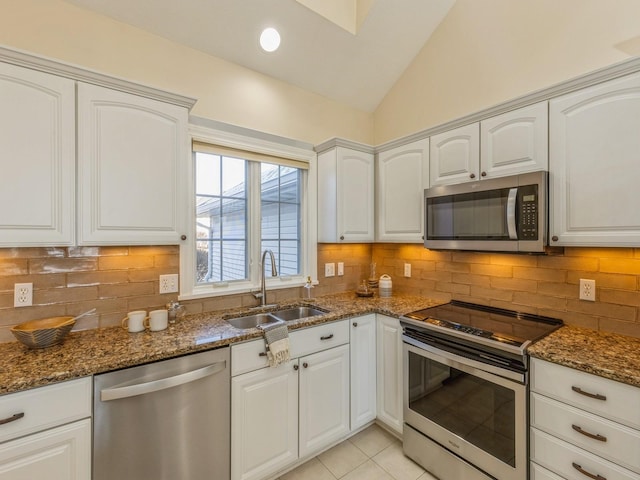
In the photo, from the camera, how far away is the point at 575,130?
156cm

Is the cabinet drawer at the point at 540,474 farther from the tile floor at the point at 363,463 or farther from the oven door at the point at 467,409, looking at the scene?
the tile floor at the point at 363,463

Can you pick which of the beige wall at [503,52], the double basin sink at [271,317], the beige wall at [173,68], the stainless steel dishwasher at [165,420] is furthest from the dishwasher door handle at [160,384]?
the beige wall at [503,52]

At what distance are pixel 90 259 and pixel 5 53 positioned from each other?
1010 mm

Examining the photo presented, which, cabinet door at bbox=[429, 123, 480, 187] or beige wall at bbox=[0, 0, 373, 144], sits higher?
beige wall at bbox=[0, 0, 373, 144]

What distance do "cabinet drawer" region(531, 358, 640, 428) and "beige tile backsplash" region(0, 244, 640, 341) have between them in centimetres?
61

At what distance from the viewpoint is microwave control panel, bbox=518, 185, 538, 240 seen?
5.37 ft

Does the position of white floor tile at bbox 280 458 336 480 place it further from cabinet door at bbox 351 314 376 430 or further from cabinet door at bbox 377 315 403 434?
cabinet door at bbox 377 315 403 434

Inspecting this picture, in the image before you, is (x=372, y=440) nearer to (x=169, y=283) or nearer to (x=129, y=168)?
(x=169, y=283)

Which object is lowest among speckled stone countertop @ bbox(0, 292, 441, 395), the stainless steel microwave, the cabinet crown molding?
speckled stone countertop @ bbox(0, 292, 441, 395)

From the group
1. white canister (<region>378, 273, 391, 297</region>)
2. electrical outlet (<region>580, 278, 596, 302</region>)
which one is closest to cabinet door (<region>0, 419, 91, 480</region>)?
white canister (<region>378, 273, 391, 297</region>)

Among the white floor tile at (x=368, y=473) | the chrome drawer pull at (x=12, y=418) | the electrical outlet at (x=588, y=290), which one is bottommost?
the white floor tile at (x=368, y=473)

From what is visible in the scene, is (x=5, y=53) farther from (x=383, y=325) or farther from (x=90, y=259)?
(x=383, y=325)

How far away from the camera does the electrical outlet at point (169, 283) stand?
1917mm

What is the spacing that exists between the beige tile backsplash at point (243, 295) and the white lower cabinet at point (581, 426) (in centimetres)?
61
